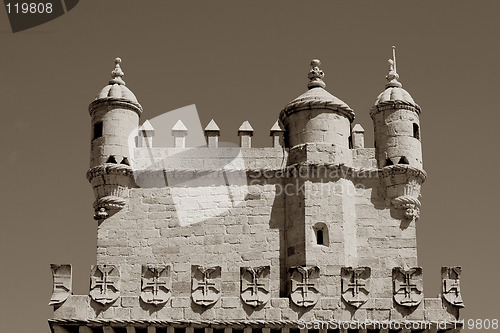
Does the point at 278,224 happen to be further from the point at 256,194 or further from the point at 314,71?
the point at 314,71

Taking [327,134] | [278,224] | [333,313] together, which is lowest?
[333,313]

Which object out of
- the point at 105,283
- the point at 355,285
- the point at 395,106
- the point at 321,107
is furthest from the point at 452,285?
the point at 105,283

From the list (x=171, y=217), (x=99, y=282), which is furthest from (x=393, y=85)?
(x=99, y=282)

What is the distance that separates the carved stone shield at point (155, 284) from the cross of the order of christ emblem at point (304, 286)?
3345 millimetres

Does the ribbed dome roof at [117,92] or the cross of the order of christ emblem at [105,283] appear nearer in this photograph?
the cross of the order of christ emblem at [105,283]

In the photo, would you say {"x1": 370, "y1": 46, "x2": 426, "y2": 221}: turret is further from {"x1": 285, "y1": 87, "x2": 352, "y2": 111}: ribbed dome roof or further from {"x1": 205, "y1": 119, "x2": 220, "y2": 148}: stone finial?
{"x1": 205, "y1": 119, "x2": 220, "y2": 148}: stone finial

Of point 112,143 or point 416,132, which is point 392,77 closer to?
point 416,132

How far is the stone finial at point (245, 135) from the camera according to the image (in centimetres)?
4222

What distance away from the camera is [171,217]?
41.4 meters

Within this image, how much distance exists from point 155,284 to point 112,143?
5.83 meters

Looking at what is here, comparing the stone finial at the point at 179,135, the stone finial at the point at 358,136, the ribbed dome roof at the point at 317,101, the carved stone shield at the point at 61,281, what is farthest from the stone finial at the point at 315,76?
the carved stone shield at the point at 61,281

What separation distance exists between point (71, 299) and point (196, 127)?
305 inches

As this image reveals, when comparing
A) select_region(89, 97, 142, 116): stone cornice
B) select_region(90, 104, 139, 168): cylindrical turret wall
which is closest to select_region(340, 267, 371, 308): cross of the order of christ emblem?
select_region(90, 104, 139, 168): cylindrical turret wall

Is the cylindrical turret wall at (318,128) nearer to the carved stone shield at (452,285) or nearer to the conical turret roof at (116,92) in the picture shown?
the conical turret roof at (116,92)
